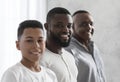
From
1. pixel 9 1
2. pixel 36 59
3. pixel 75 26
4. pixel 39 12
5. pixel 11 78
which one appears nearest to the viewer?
pixel 11 78

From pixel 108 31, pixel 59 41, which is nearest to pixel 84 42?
pixel 59 41

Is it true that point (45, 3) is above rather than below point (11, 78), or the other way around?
above

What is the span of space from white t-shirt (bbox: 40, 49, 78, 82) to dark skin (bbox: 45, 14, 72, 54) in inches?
1.9

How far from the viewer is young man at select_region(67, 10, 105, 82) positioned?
6.44 feet

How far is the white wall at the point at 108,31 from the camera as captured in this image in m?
3.30

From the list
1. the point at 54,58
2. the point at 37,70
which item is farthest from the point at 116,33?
the point at 37,70

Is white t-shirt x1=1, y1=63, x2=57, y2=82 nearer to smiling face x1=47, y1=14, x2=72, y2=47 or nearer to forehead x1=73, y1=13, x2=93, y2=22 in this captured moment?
smiling face x1=47, y1=14, x2=72, y2=47

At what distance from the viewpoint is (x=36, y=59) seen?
1.41m

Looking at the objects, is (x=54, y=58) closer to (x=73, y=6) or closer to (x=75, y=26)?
(x=75, y=26)

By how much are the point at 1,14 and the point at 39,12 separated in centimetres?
98

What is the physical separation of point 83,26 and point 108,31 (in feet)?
4.29

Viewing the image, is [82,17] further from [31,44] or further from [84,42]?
[31,44]

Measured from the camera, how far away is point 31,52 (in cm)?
139

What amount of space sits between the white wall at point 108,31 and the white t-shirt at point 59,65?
1.68 m
